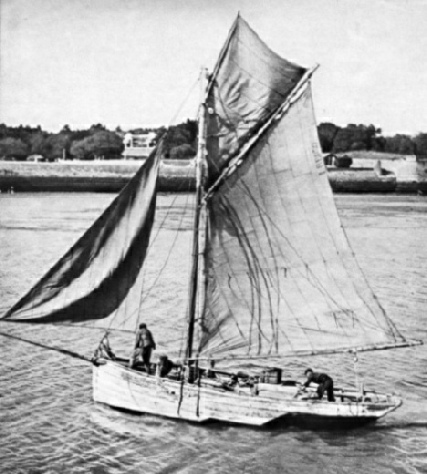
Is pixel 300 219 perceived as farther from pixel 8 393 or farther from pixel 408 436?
pixel 8 393

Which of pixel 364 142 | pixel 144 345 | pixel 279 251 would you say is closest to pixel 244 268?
pixel 279 251

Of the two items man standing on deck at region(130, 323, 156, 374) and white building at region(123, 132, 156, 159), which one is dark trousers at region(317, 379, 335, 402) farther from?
white building at region(123, 132, 156, 159)

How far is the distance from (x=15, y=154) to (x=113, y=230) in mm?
9516

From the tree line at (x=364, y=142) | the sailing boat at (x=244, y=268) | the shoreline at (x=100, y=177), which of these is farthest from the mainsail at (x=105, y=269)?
the tree line at (x=364, y=142)

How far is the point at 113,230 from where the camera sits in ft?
32.8

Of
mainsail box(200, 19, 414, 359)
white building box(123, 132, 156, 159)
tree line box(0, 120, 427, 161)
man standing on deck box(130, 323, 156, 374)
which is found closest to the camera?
mainsail box(200, 19, 414, 359)

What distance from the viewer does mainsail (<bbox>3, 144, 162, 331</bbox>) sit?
9.88 metres

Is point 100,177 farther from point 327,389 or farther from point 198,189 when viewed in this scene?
point 327,389

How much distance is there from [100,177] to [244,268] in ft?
39.5

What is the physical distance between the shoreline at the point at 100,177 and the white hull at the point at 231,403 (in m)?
6.43

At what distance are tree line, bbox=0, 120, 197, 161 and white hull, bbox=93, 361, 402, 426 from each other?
4648 millimetres

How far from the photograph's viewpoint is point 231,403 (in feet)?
32.1

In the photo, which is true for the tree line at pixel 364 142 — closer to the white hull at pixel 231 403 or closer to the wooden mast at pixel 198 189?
the wooden mast at pixel 198 189

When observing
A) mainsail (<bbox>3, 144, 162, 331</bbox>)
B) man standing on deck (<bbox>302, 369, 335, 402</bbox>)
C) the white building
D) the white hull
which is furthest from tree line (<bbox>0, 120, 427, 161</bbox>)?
man standing on deck (<bbox>302, 369, 335, 402</bbox>)
